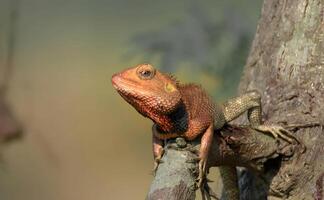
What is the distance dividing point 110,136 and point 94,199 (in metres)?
0.31

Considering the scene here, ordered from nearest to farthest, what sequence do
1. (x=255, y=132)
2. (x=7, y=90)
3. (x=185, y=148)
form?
(x=185, y=148) → (x=255, y=132) → (x=7, y=90)

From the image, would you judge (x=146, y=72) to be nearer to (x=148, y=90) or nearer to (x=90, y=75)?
(x=148, y=90)

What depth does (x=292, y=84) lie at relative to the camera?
2178 millimetres

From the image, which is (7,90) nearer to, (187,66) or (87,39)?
(87,39)

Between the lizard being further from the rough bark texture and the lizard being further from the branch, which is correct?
the rough bark texture

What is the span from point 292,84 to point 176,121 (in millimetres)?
451

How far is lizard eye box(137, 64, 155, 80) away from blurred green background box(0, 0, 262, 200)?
250cm

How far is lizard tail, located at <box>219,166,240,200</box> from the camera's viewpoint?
219cm

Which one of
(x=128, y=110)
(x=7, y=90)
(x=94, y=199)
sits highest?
(x=7, y=90)

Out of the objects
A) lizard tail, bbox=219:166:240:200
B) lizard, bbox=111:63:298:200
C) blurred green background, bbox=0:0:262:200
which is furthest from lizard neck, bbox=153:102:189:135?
blurred green background, bbox=0:0:262:200

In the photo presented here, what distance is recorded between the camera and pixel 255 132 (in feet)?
6.53

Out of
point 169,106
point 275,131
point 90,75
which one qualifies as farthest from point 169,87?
point 90,75

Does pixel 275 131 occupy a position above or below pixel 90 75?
below

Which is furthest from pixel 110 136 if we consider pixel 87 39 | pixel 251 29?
pixel 251 29
